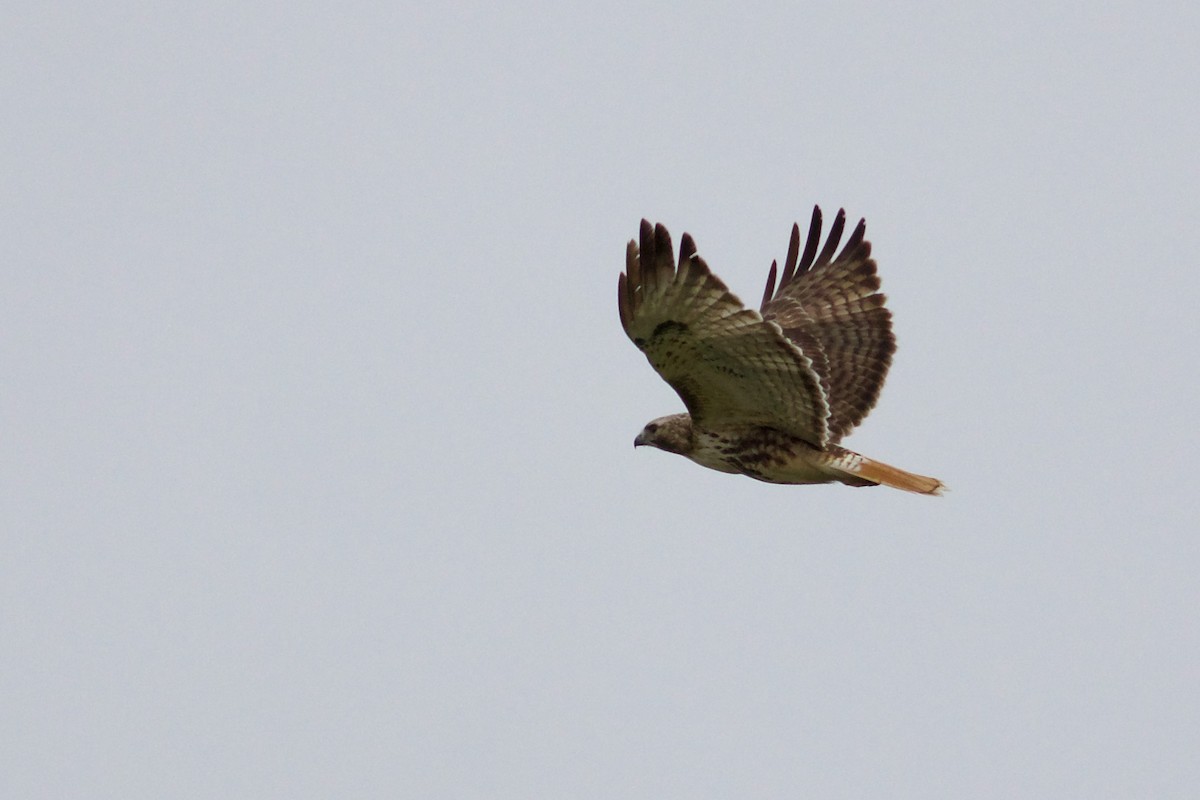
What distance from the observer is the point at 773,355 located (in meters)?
8.71

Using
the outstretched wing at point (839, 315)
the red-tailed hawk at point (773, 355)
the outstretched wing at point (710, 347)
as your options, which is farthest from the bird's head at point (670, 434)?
the outstretched wing at point (839, 315)

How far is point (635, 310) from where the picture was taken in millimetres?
8336

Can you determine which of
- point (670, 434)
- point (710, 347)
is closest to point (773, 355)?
point (710, 347)

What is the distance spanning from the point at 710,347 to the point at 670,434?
1.30 metres

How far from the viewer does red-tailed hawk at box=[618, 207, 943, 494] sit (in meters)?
8.24

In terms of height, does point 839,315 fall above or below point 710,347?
above

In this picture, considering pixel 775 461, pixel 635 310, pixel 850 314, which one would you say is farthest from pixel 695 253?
pixel 850 314

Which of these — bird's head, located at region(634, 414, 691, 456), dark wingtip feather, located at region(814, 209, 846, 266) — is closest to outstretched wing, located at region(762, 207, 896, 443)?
dark wingtip feather, located at region(814, 209, 846, 266)

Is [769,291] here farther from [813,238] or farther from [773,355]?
[773,355]

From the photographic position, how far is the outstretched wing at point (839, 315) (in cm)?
1019

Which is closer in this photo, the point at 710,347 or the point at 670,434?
the point at 710,347

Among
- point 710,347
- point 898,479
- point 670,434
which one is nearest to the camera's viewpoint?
point 710,347

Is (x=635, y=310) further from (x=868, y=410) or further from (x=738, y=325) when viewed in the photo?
(x=868, y=410)

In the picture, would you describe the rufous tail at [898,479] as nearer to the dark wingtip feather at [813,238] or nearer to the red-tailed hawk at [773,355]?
the red-tailed hawk at [773,355]
